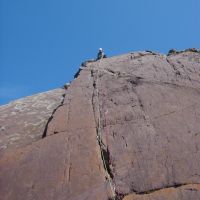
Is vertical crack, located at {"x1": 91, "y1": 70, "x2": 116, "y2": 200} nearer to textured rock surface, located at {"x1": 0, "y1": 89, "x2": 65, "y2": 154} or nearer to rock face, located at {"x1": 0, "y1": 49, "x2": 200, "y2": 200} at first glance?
rock face, located at {"x1": 0, "y1": 49, "x2": 200, "y2": 200}

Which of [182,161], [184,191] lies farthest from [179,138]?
[184,191]

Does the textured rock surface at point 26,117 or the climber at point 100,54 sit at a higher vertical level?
the climber at point 100,54

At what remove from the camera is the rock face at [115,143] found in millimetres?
8172

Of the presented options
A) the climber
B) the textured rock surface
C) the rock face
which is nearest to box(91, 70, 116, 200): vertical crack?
the rock face

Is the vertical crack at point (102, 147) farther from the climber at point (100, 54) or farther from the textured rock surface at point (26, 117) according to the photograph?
the climber at point (100, 54)

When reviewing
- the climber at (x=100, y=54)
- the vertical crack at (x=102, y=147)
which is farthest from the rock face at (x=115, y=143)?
the climber at (x=100, y=54)

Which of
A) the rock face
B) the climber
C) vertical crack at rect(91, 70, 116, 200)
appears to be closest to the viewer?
the rock face

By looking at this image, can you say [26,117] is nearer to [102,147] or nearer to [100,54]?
[102,147]

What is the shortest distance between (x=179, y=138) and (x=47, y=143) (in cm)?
329

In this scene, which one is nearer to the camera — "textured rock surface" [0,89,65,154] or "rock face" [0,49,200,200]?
"rock face" [0,49,200,200]

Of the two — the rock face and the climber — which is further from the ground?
the climber

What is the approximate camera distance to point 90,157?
8906mm

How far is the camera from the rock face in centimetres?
817

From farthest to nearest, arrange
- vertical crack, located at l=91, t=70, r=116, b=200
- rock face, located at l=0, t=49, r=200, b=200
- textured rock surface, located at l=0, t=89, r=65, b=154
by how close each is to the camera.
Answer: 1. textured rock surface, located at l=0, t=89, r=65, b=154
2. vertical crack, located at l=91, t=70, r=116, b=200
3. rock face, located at l=0, t=49, r=200, b=200
